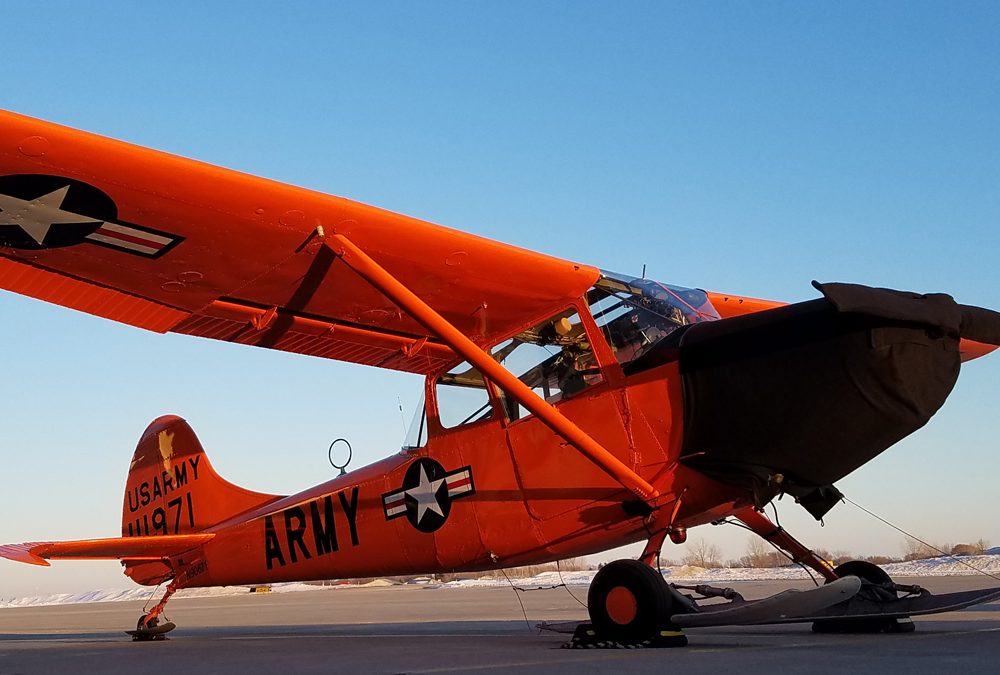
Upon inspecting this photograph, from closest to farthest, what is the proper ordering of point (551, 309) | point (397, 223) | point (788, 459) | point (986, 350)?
point (788, 459), point (397, 223), point (551, 309), point (986, 350)

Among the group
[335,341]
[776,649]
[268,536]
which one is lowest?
[776,649]

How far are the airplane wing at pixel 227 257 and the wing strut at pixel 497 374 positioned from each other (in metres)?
0.24

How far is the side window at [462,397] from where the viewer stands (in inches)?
A: 298

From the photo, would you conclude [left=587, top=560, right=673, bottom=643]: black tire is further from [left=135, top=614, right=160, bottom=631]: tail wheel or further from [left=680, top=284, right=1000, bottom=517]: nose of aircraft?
[left=135, top=614, right=160, bottom=631]: tail wheel

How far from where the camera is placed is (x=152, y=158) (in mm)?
5477

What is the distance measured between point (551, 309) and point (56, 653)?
4942mm

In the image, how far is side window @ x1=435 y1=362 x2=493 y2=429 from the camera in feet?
24.8

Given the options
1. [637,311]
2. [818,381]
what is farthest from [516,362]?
[818,381]

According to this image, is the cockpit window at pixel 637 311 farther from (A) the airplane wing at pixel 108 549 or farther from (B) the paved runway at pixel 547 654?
(A) the airplane wing at pixel 108 549

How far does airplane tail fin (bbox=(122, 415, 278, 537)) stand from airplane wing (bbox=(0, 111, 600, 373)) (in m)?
2.77

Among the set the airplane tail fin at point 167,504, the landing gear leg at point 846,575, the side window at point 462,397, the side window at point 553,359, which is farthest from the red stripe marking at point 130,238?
the landing gear leg at point 846,575

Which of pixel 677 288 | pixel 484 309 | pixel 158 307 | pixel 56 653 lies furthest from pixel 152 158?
pixel 56 653

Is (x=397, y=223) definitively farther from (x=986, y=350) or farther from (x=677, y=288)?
(x=986, y=350)

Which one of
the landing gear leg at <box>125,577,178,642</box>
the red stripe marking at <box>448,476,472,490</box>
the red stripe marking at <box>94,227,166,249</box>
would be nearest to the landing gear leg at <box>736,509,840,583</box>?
the red stripe marking at <box>448,476,472,490</box>
